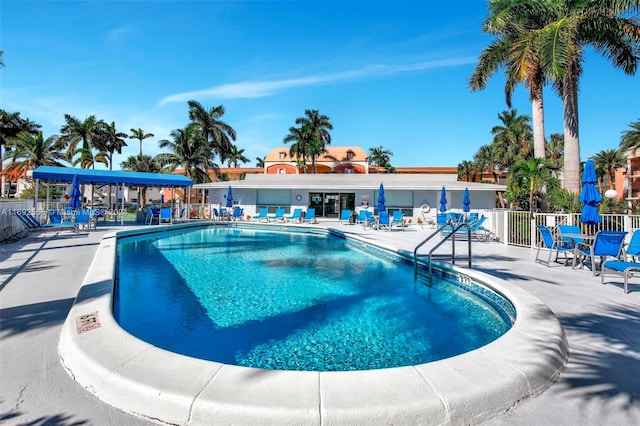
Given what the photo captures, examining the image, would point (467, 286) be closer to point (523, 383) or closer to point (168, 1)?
point (523, 383)

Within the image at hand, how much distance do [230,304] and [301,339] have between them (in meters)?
1.90

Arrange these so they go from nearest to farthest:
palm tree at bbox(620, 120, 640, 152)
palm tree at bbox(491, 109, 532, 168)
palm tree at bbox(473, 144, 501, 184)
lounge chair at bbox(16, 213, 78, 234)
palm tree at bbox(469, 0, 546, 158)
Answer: lounge chair at bbox(16, 213, 78, 234) < palm tree at bbox(469, 0, 546, 158) < palm tree at bbox(620, 120, 640, 152) < palm tree at bbox(491, 109, 532, 168) < palm tree at bbox(473, 144, 501, 184)

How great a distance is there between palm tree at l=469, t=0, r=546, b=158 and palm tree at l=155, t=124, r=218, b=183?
949 inches

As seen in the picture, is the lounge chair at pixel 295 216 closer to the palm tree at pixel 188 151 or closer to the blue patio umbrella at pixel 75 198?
the blue patio umbrella at pixel 75 198

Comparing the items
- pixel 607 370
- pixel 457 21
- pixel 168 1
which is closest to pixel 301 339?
pixel 607 370

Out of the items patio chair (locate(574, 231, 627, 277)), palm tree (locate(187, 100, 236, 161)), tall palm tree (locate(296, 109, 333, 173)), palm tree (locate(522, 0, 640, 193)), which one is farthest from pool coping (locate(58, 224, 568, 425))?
tall palm tree (locate(296, 109, 333, 173))

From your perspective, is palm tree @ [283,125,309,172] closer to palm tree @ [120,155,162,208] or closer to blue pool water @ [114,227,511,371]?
palm tree @ [120,155,162,208]

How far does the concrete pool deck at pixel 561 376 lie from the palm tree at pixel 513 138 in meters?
41.7

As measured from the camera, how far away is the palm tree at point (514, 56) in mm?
12500

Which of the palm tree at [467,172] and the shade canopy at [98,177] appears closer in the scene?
the shade canopy at [98,177]

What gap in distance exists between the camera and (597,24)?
11758 mm

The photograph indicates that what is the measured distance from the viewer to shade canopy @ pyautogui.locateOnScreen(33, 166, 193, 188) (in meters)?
16.0

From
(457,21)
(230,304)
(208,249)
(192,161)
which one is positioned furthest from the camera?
(192,161)

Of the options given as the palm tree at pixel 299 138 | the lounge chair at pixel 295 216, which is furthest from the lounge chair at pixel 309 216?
the palm tree at pixel 299 138
